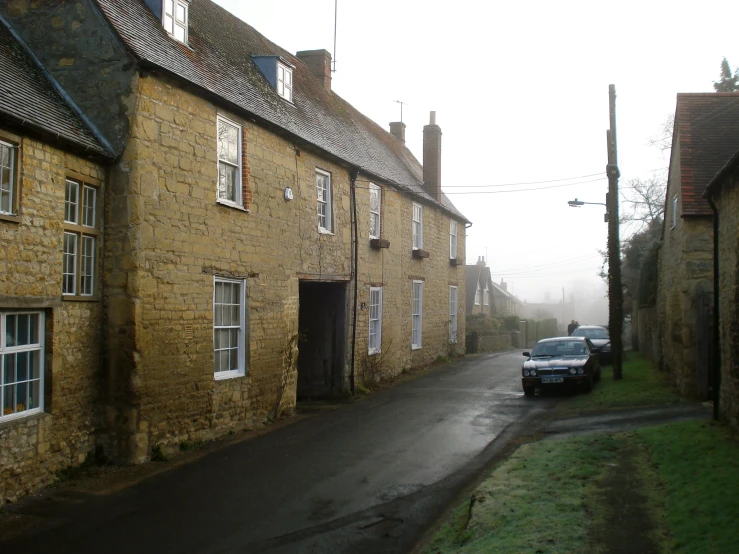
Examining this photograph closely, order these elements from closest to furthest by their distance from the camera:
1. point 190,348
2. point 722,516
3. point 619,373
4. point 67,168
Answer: point 722,516, point 67,168, point 190,348, point 619,373

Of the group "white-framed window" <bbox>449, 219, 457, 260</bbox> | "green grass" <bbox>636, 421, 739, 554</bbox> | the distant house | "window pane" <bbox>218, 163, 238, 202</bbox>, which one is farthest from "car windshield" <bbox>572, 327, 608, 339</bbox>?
the distant house

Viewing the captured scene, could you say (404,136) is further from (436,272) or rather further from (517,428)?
(517,428)

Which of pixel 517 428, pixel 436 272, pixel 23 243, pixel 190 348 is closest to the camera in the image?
pixel 23 243

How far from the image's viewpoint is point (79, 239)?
10.6 meters

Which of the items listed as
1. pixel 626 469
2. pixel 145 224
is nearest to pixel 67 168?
pixel 145 224

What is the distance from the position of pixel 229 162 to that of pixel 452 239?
1766 cm

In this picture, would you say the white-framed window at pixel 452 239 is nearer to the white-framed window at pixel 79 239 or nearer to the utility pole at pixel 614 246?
the utility pole at pixel 614 246

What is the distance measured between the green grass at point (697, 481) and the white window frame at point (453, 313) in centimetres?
1744

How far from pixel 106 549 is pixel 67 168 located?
5.61 metres

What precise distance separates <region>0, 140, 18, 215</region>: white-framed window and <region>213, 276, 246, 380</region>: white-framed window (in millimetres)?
4295

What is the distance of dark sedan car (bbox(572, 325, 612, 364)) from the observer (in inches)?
1005

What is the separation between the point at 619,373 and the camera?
19688mm

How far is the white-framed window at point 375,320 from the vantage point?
829 inches

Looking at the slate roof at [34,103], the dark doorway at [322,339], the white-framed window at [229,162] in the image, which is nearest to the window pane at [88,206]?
the slate roof at [34,103]
